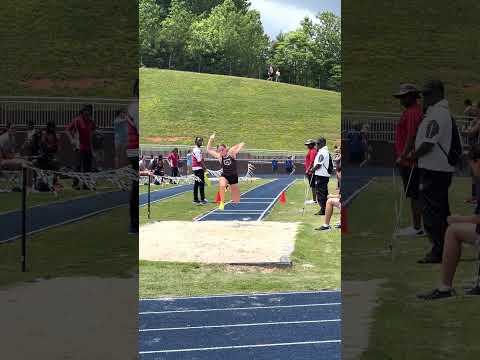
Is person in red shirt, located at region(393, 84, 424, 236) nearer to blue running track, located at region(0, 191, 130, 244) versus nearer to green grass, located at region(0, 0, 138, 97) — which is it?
green grass, located at region(0, 0, 138, 97)

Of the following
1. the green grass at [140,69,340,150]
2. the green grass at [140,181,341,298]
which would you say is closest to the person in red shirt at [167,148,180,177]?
the green grass at [140,181,341,298]

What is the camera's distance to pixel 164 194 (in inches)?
695

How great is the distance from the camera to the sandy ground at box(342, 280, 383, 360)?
464 cm

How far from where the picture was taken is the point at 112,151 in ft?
17.6

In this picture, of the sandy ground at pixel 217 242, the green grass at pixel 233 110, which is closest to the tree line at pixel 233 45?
the green grass at pixel 233 110

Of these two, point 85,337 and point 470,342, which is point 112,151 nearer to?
point 85,337

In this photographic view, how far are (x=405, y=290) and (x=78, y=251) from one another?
8.62 ft

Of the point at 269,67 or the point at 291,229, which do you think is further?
the point at 269,67

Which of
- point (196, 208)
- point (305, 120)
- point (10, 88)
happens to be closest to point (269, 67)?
point (305, 120)

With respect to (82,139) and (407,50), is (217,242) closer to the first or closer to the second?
(82,139)

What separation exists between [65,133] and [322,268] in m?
5.05

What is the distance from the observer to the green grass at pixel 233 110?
32.8m

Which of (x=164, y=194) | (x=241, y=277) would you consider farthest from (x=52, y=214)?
(x=164, y=194)

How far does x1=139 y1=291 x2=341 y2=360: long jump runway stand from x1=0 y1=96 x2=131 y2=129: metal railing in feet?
6.79
